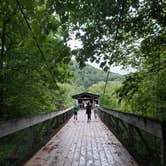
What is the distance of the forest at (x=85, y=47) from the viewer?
15.0 ft

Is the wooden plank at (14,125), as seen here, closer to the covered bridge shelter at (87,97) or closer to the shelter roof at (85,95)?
the shelter roof at (85,95)

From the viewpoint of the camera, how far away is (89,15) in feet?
14.7

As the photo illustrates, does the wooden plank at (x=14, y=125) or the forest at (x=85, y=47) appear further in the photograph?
the forest at (x=85, y=47)

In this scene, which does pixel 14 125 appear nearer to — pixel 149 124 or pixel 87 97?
pixel 149 124

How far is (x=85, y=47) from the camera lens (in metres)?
4.88

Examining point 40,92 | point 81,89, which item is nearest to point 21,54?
point 40,92

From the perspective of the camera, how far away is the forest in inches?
180

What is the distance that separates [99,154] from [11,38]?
5.41m

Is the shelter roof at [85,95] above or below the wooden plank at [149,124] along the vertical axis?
above

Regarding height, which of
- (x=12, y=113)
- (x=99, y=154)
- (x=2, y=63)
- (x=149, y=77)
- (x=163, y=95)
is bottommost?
(x=99, y=154)

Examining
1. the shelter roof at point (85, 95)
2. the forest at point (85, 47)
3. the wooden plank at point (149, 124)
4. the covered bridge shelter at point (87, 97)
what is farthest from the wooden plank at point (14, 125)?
the covered bridge shelter at point (87, 97)

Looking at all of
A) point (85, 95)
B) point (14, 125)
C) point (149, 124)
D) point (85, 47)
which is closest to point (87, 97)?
point (85, 95)

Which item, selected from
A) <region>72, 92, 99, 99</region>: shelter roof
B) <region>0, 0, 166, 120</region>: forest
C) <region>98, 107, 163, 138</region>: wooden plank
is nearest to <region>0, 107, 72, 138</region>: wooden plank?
<region>0, 0, 166, 120</region>: forest

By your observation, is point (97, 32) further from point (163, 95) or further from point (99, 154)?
point (163, 95)
